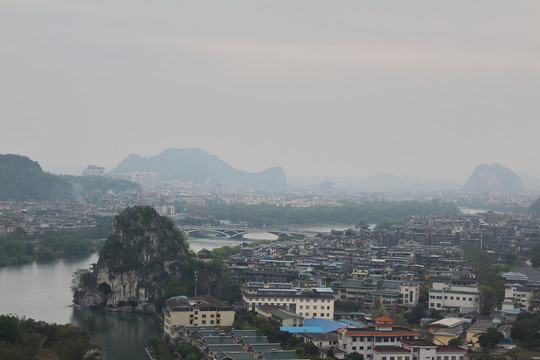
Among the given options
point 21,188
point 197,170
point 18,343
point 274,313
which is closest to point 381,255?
point 274,313

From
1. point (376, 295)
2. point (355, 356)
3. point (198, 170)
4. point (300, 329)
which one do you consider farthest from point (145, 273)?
point (198, 170)

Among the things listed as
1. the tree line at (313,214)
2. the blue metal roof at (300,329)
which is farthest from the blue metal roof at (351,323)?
the tree line at (313,214)

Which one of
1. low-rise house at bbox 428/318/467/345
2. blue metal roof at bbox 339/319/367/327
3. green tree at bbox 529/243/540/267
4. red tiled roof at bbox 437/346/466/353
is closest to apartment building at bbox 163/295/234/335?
blue metal roof at bbox 339/319/367/327

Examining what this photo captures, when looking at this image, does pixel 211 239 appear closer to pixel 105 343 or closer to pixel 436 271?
pixel 436 271

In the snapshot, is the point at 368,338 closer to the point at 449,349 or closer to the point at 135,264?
the point at 449,349

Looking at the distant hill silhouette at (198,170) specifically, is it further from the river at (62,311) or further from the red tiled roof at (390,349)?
the red tiled roof at (390,349)

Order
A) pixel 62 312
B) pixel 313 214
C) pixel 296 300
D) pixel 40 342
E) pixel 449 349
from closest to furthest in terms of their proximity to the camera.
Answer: pixel 40 342, pixel 449 349, pixel 296 300, pixel 62 312, pixel 313 214

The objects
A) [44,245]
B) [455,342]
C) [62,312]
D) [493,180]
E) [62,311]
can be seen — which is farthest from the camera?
[493,180]
